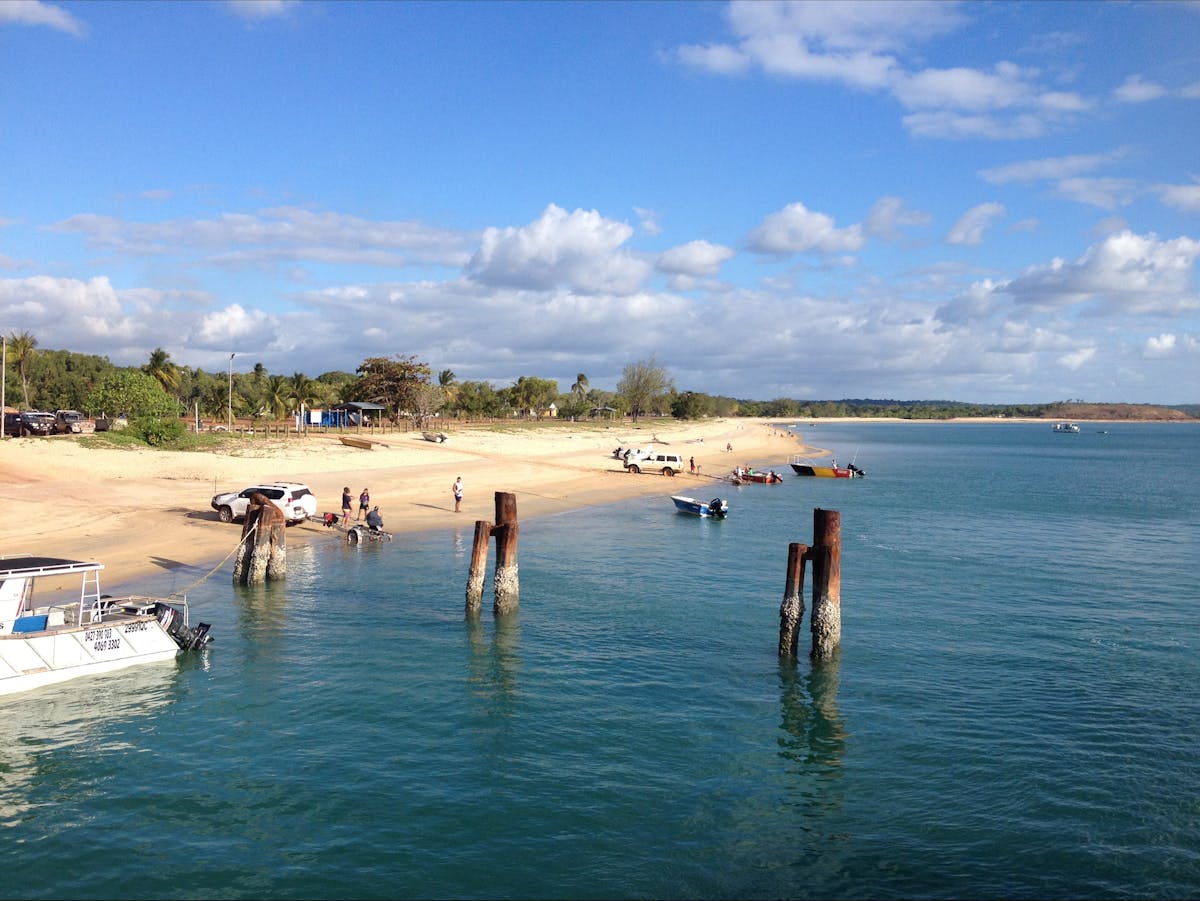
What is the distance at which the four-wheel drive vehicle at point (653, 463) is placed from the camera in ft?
244

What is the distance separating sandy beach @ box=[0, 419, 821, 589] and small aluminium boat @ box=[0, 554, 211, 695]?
7.85 metres

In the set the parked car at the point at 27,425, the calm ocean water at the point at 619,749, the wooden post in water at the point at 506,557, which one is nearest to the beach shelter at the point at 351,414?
the parked car at the point at 27,425

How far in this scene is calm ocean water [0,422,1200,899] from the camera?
42.4 ft

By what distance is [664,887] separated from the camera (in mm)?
12438

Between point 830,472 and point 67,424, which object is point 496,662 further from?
point 830,472

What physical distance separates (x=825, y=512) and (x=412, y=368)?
86.8 meters

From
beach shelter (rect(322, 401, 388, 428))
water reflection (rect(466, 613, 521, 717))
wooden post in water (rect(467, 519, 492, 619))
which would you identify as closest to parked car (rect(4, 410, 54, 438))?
beach shelter (rect(322, 401, 388, 428))

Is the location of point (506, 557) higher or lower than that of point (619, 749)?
higher

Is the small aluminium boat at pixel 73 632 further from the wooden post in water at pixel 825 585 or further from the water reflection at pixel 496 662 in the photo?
the wooden post in water at pixel 825 585

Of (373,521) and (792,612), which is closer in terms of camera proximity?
(792,612)

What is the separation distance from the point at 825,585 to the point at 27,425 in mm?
61921

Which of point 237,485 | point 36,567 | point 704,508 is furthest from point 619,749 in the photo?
point 237,485

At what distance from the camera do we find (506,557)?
26.6 m

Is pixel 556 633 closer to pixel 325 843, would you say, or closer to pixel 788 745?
pixel 788 745
